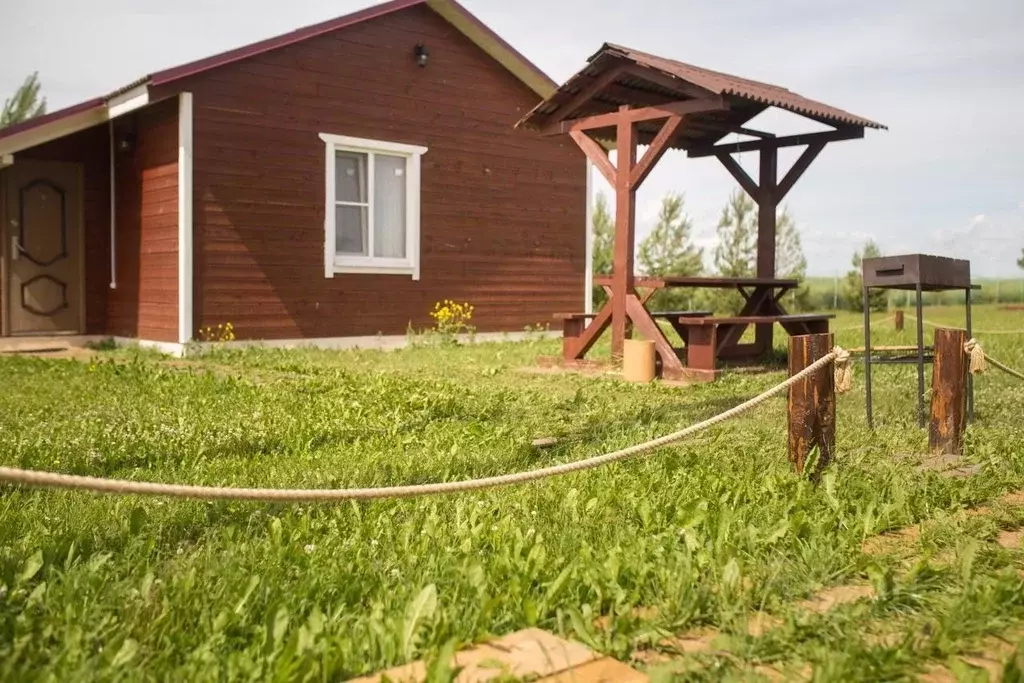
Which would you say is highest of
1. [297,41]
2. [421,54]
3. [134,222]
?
[421,54]

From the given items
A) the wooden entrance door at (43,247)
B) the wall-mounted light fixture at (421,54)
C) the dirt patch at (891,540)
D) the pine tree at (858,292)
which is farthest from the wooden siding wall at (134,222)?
the pine tree at (858,292)

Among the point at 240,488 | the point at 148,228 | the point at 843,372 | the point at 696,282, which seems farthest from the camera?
the point at 148,228

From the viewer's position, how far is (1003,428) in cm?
629

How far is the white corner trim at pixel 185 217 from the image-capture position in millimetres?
11555

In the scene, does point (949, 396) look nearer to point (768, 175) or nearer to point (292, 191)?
point (768, 175)

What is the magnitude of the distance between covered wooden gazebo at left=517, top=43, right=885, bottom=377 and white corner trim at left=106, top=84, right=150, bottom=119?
14.7 ft

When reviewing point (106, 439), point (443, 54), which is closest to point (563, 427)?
point (106, 439)

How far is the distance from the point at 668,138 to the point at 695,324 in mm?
1865

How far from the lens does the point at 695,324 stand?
9.36 meters

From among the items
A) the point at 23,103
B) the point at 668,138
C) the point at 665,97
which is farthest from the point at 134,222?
Result: the point at 23,103

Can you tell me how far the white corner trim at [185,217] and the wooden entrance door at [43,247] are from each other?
253cm

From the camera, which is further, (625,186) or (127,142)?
(127,142)

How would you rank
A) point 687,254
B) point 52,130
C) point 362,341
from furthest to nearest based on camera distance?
point 687,254 < point 362,341 < point 52,130

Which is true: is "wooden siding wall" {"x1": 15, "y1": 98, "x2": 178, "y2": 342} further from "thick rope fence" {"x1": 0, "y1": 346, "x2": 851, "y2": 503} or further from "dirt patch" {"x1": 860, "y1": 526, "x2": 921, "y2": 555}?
"dirt patch" {"x1": 860, "y1": 526, "x2": 921, "y2": 555}
